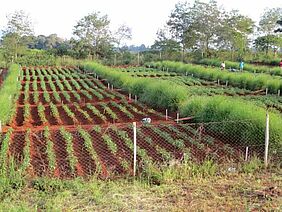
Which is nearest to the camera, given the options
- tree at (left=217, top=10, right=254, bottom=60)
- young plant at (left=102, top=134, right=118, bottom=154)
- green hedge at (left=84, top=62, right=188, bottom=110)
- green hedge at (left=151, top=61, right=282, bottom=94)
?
young plant at (left=102, top=134, right=118, bottom=154)

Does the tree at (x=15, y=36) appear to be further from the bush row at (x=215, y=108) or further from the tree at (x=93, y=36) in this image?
the bush row at (x=215, y=108)

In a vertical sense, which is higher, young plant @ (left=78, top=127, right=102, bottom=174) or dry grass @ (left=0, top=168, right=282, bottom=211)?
dry grass @ (left=0, top=168, right=282, bottom=211)

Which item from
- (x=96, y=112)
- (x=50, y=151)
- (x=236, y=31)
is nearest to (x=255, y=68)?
(x=236, y=31)

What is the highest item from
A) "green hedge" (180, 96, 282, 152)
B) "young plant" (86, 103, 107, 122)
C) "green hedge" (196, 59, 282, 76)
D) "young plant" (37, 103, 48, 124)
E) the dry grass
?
"green hedge" (196, 59, 282, 76)

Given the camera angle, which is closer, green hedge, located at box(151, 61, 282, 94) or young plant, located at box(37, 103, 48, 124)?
young plant, located at box(37, 103, 48, 124)

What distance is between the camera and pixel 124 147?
9250 millimetres

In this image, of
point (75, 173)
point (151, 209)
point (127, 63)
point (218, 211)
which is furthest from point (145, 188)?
point (127, 63)

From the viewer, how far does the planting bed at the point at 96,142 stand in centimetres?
782

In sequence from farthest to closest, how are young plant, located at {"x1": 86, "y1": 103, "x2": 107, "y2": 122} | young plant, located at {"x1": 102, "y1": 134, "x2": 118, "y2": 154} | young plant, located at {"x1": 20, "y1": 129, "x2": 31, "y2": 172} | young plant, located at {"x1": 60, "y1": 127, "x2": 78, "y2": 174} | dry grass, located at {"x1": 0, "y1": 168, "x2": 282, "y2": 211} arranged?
young plant, located at {"x1": 86, "y1": 103, "x2": 107, "y2": 122}
young plant, located at {"x1": 102, "y1": 134, "x2": 118, "y2": 154}
young plant, located at {"x1": 60, "y1": 127, "x2": 78, "y2": 174}
young plant, located at {"x1": 20, "y1": 129, "x2": 31, "y2": 172}
dry grass, located at {"x1": 0, "y1": 168, "x2": 282, "y2": 211}

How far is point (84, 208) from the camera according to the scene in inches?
197

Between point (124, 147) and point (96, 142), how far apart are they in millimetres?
924

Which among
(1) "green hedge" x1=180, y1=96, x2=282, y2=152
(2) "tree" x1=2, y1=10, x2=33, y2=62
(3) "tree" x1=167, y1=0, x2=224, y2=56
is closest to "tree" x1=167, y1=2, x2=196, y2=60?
(3) "tree" x1=167, y1=0, x2=224, y2=56

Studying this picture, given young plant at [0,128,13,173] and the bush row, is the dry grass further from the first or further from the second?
the bush row

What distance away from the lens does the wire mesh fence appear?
764cm
